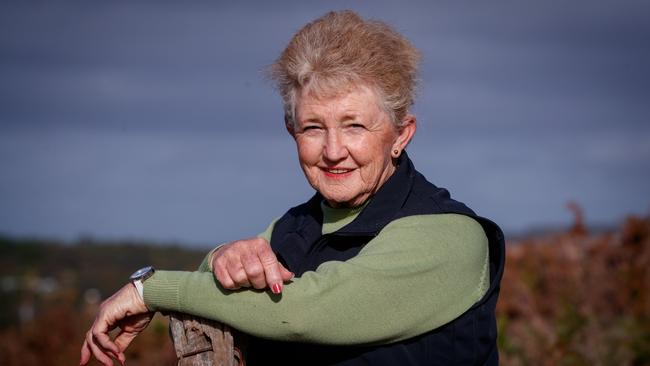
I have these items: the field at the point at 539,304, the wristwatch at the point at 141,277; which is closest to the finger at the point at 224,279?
the wristwatch at the point at 141,277

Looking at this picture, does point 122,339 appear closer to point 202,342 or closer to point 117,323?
point 117,323

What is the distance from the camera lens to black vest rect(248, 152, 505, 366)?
3025 mm

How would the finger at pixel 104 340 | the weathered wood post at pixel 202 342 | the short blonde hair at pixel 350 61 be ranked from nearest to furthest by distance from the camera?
the weathered wood post at pixel 202 342 < the finger at pixel 104 340 < the short blonde hair at pixel 350 61

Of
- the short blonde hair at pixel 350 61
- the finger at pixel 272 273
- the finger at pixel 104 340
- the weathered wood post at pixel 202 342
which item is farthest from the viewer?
the short blonde hair at pixel 350 61

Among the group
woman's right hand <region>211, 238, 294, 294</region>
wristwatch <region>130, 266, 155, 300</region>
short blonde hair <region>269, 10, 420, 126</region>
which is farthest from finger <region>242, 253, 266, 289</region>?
short blonde hair <region>269, 10, 420, 126</region>

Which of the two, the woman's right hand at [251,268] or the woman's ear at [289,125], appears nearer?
the woman's right hand at [251,268]

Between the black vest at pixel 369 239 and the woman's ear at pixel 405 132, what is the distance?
5cm

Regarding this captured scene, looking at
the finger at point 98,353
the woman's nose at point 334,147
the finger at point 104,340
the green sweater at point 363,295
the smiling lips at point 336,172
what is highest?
the woman's nose at point 334,147

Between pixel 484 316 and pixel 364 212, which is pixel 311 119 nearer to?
pixel 364 212

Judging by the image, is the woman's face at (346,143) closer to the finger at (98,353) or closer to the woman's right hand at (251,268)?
the woman's right hand at (251,268)

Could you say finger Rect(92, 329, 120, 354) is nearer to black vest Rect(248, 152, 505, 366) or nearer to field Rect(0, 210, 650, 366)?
black vest Rect(248, 152, 505, 366)

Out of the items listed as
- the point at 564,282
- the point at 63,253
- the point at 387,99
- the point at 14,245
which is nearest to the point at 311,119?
the point at 387,99

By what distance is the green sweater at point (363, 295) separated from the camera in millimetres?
2840

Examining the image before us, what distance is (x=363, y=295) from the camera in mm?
2840
